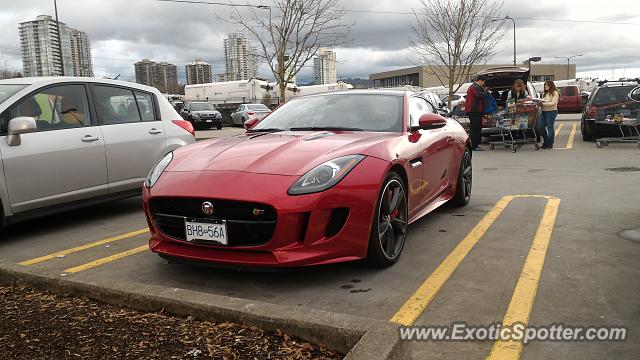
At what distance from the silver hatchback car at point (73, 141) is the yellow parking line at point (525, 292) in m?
4.23

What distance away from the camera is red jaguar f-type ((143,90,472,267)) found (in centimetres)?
333

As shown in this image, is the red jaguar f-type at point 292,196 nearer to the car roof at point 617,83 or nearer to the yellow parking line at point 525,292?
the yellow parking line at point 525,292

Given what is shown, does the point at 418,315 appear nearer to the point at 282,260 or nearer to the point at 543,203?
the point at 282,260

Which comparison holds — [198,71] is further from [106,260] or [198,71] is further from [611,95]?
[106,260]

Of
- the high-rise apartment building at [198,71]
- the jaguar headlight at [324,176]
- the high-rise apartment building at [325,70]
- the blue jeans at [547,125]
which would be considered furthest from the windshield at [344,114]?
the high-rise apartment building at [198,71]

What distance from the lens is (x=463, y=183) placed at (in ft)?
19.6

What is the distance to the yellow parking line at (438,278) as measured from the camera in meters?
3.08

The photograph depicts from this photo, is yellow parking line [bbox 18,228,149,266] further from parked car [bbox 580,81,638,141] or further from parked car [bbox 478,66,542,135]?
parked car [bbox 580,81,638,141]

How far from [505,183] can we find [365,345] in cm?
622

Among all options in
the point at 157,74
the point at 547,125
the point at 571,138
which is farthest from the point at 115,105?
the point at 157,74

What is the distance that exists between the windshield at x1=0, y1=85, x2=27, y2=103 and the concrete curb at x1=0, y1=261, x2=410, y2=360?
2410 millimetres

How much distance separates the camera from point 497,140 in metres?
13.5

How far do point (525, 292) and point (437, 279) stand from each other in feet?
1.88

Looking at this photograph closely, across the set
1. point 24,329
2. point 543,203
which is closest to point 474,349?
point 24,329
